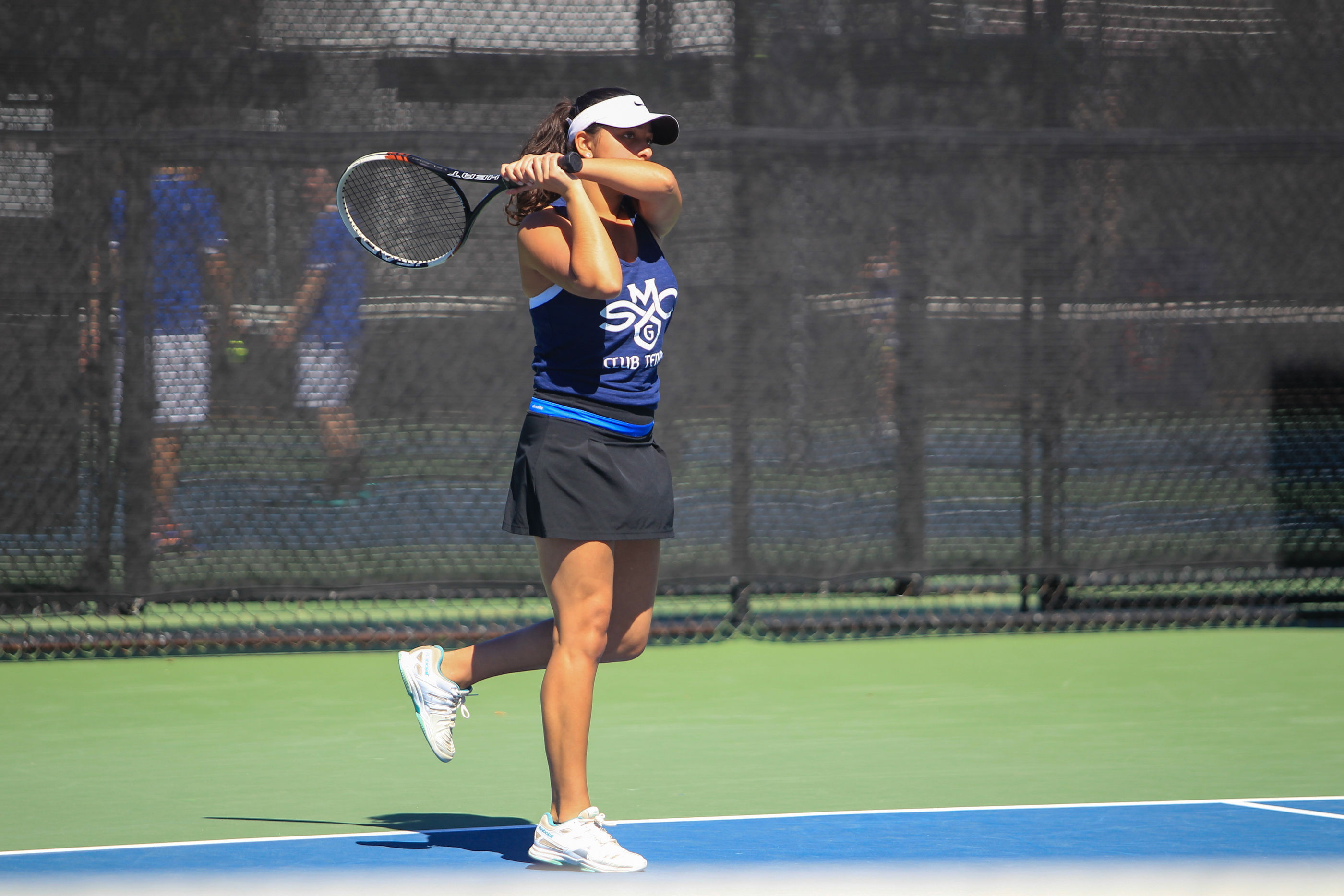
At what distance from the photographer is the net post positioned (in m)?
6.01

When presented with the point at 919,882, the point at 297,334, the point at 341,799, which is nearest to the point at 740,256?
the point at 297,334

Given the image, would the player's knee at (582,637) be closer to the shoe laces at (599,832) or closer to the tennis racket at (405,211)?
the shoe laces at (599,832)

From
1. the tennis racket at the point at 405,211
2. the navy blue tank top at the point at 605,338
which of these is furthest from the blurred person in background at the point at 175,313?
the navy blue tank top at the point at 605,338

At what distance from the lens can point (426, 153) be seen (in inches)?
242

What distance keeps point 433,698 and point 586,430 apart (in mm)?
716

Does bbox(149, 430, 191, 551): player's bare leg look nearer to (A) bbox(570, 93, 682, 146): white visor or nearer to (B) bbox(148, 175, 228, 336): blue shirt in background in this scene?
(B) bbox(148, 175, 228, 336): blue shirt in background

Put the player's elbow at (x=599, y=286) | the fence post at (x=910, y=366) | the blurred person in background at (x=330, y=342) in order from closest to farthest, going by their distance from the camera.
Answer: the player's elbow at (x=599, y=286) → the blurred person in background at (x=330, y=342) → the fence post at (x=910, y=366)

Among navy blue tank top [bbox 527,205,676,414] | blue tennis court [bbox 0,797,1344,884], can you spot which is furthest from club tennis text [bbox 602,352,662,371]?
blue tennis court [bbox 0,797,1344,884]

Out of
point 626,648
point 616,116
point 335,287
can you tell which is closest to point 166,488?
point 335,287

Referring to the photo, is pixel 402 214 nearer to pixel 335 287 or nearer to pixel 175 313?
pixel 335 287

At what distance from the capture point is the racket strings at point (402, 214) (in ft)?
14.1

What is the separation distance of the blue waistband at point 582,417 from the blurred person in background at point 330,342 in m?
2.87

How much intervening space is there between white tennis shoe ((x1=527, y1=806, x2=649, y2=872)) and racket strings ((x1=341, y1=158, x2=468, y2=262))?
62.7 inches

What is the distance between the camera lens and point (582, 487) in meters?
3.36
